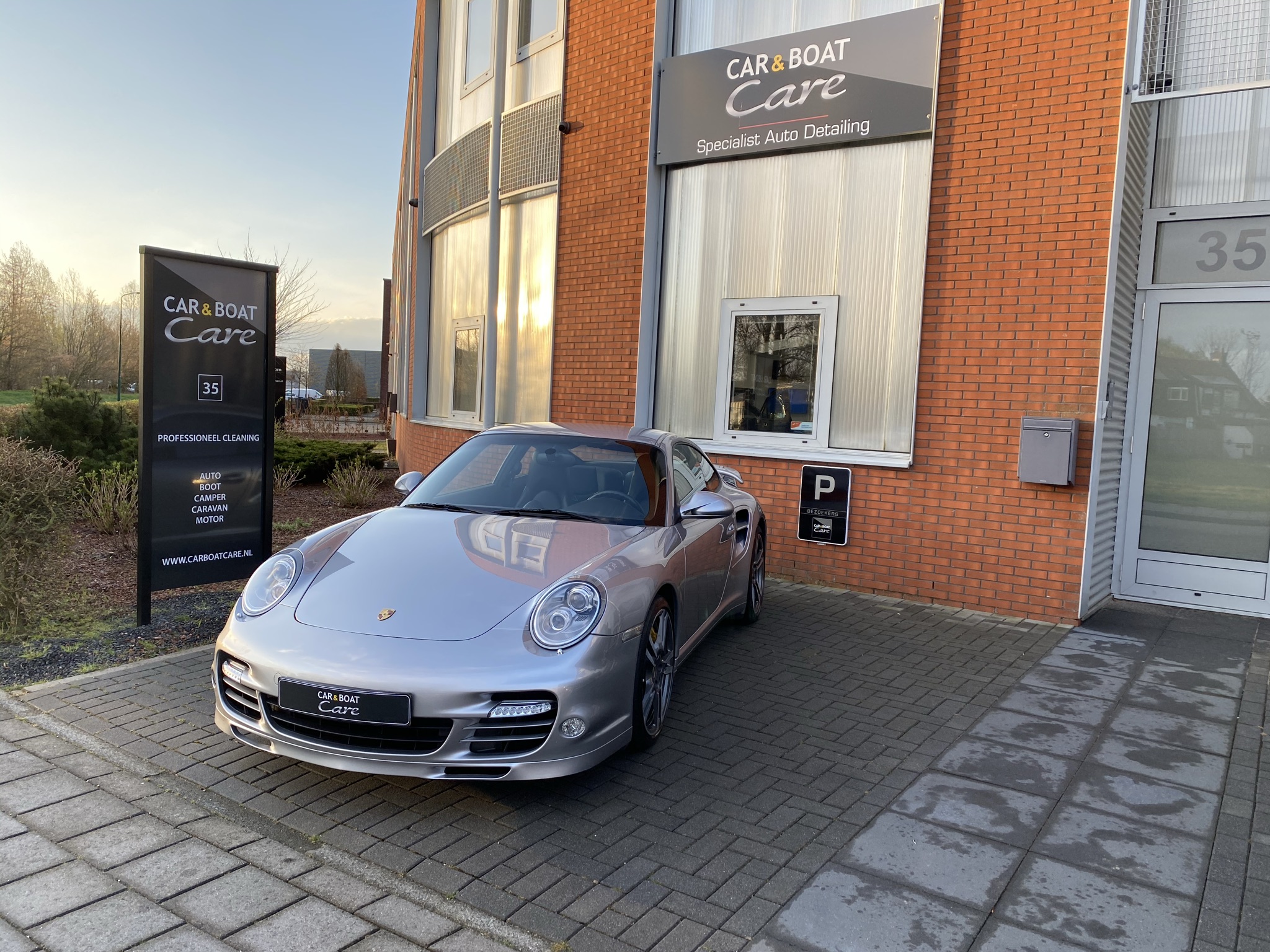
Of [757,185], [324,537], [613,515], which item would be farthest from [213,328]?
[757,185]

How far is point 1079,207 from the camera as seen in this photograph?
6.73m

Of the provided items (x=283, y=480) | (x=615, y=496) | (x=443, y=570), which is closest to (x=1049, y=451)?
(x=615, y=496)

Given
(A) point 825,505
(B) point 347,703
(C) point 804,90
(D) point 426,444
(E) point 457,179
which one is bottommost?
(B) point 347,703

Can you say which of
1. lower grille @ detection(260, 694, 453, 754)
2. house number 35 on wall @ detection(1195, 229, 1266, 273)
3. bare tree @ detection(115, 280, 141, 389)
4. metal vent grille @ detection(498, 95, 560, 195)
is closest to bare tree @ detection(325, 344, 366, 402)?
bare tree @ detection(115, 280, 141, 389)

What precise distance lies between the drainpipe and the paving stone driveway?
6385 millimetres

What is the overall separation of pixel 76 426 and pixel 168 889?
10.2 metres

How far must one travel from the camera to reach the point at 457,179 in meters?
12.7

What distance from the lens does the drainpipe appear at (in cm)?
1124

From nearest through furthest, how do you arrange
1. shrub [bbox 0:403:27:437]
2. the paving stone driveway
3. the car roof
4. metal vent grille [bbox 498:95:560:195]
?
the paving stone driveway
the car roof
metal vent grille [bbox 498:95:560:195]
shrub [bbox 0:403:27:437]

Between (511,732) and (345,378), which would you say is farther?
(345,378)

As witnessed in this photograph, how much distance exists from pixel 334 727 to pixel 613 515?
1820 millimetres

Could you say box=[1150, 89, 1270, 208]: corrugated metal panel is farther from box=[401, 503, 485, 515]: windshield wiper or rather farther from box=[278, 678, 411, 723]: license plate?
box=[278, 678, 411, 723]: license plate

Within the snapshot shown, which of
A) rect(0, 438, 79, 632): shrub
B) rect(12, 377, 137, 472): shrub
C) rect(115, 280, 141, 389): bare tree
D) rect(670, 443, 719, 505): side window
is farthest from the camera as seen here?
rect(115, 280, 141, 389): bare tree

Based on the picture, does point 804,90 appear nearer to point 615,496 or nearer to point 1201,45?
point 1201,45
